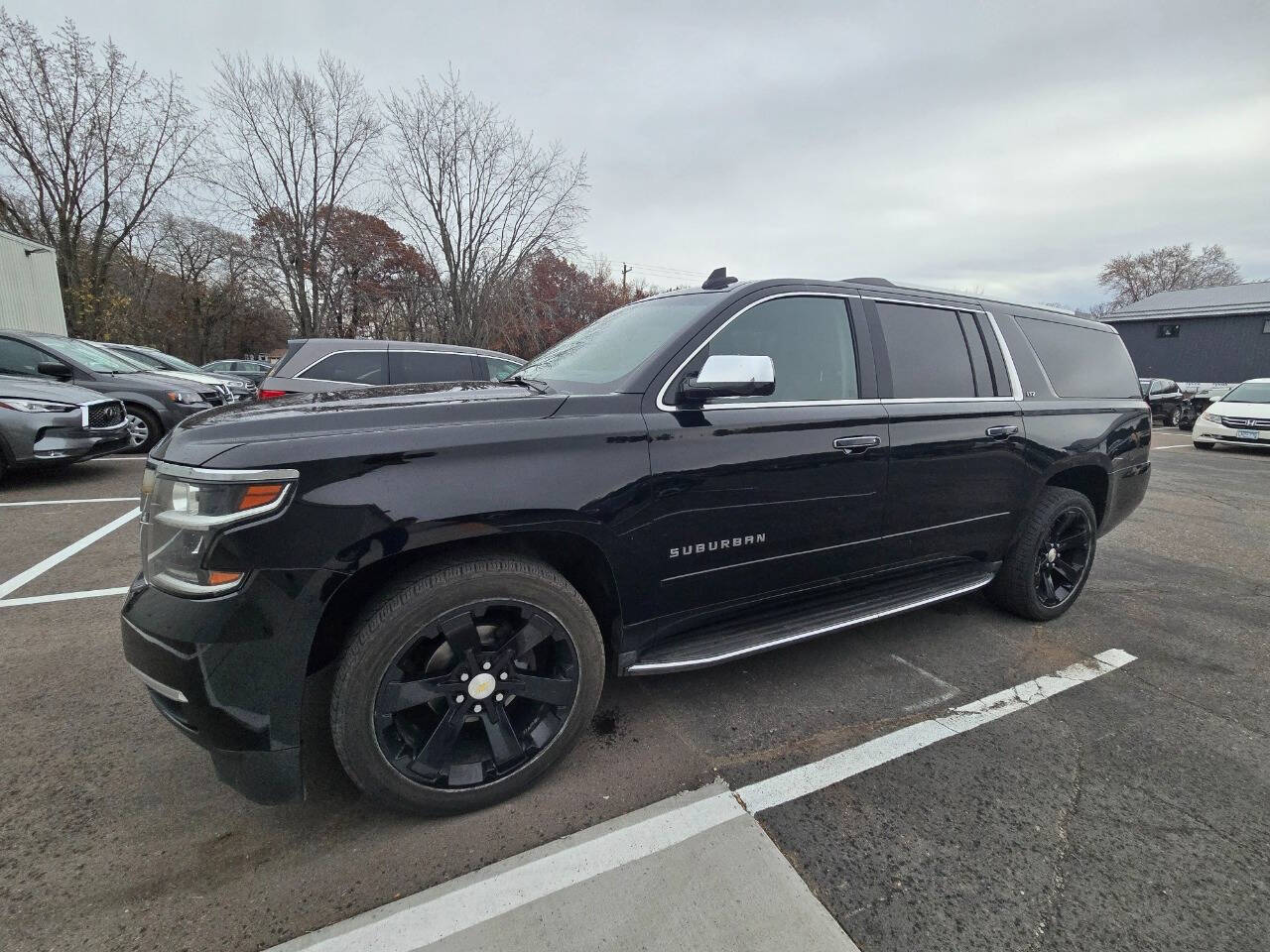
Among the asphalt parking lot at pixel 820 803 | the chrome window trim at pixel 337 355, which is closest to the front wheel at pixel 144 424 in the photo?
the chrome window trim at pixel 337 355

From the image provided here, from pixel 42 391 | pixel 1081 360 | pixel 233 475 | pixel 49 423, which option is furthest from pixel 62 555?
pixel 1081 360

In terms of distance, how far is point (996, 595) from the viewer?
3.62 m

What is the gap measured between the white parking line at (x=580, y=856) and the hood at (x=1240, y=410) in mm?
14333

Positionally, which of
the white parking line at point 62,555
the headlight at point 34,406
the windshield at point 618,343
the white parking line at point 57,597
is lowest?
the white parking line at point 57,597

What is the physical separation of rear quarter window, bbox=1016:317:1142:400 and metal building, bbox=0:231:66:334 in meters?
17.8

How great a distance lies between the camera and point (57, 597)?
351 centimetres

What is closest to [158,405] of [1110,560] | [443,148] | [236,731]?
[236,731]

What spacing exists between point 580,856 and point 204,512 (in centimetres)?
150

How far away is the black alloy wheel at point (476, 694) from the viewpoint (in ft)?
6.06

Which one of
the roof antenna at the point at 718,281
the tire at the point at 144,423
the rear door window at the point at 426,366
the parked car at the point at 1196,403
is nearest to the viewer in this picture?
the roof antenna at the point at 718,281

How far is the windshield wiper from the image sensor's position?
245 cm

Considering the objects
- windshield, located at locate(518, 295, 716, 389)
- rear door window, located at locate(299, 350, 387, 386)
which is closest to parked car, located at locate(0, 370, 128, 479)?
rear door window, located at locate(299, 350, 387, 386)

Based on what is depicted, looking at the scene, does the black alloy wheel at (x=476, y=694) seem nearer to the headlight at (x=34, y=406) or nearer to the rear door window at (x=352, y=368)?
the rear door window at (x=352, y=368)

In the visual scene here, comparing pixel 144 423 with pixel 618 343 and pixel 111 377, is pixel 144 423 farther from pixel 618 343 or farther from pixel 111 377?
pixel 618 343
